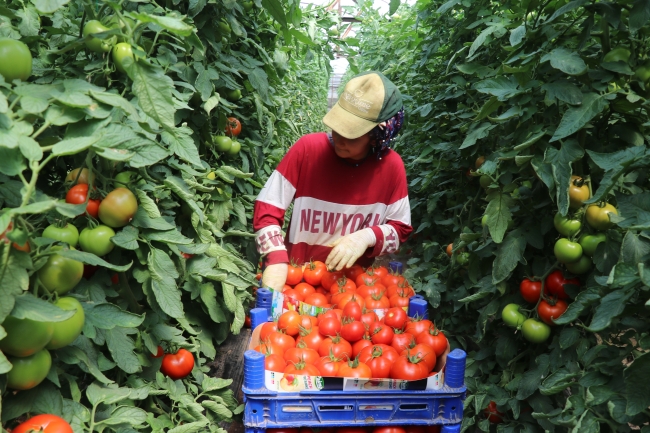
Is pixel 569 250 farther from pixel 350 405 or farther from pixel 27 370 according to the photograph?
pixel 27 370

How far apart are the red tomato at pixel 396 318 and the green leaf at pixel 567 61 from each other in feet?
3.25

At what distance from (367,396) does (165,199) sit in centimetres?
86

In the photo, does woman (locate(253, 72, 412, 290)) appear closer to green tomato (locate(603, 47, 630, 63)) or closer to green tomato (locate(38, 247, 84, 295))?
green tomato (locate(603, 47, 630, 63))

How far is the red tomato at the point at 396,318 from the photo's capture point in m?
1.79

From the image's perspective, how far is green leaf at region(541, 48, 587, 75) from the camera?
1.28 m

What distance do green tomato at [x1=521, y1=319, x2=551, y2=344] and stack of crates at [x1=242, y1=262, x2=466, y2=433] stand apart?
226 millimetres

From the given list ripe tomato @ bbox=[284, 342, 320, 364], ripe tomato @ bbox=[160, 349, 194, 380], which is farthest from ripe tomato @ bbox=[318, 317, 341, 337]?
ripe tomato @ bbox=[160, 349, 194, 380]

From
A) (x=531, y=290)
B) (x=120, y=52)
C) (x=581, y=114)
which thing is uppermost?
(x=120, y=52)

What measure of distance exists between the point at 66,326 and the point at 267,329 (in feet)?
3.01

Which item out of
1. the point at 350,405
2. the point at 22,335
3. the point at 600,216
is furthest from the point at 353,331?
the point at 22,335

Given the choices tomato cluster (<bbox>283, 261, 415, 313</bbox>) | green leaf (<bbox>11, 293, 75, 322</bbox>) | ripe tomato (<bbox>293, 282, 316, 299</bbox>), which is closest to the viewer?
green leaf (<bbox>11, 293, 75, 322</bbox>)

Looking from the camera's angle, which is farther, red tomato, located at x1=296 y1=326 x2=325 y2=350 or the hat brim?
the hat brim

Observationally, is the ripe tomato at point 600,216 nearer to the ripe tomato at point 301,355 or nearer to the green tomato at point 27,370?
the ripe tomato at point 301,355

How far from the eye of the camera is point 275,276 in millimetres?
1989
